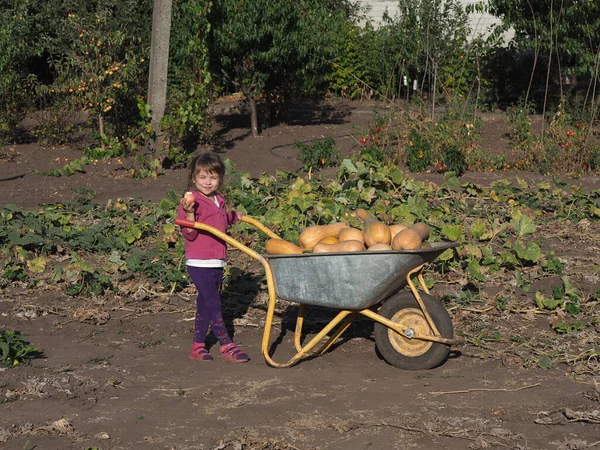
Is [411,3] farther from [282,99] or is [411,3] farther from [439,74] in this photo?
[282,99]

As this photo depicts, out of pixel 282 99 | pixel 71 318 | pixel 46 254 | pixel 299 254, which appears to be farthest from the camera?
pixel 282 99

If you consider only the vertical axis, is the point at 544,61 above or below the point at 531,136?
above

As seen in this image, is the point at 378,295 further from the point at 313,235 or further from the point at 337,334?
the point at 313,235

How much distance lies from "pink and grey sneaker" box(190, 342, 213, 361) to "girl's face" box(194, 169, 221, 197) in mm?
892

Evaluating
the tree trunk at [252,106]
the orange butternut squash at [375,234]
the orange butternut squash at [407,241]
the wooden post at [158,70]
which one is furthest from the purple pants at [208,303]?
the tree trunk at [252,106]

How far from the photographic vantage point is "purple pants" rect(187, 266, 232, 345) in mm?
5426

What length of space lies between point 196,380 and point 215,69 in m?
9.41

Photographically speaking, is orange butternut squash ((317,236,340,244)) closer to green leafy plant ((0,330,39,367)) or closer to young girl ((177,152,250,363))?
young girl ((177,152,250,363))

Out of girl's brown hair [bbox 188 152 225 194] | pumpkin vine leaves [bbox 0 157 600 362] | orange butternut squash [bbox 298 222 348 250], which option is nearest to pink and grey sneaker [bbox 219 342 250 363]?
orange butternut squash [bbox 298 222 348 250]

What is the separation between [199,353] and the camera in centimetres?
541

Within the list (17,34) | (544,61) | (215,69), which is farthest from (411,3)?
(17,34)

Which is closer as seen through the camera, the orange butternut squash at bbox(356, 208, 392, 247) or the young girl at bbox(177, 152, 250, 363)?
the orange butternut squash at bbox(356, 208, 392, 247)

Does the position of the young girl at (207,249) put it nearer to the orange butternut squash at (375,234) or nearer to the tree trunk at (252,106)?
the orange butternut squash at (375,234)

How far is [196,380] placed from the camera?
16.5ft
